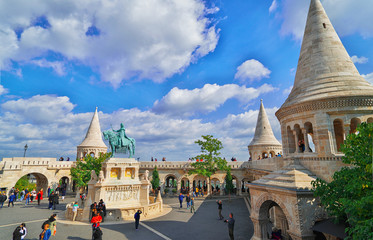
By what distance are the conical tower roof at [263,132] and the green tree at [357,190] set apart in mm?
23181

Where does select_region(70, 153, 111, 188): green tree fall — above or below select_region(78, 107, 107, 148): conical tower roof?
below

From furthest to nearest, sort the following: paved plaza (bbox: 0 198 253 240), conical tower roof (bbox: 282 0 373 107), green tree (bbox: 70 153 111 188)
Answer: green tree (bbox: 70 153 111 188), paved plaza (bbox: 0 198 253 240), conical tower roof (bbox: 282 0 373 107)

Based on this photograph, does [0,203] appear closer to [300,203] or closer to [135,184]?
[135,184]

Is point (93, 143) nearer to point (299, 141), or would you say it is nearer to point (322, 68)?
point (299, 141)

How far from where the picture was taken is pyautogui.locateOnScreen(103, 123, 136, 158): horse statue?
1719 cm

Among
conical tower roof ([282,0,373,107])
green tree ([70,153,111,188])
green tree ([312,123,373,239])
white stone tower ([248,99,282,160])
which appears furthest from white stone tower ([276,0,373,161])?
green tree ([70,153,111,188])

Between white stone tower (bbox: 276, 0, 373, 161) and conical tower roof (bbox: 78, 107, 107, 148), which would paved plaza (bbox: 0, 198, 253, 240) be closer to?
white stone tower (bbox: 276, 0, 373, 161)

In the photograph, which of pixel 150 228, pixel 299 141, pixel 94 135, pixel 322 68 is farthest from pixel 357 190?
pixel 94 135

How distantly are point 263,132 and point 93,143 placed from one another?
92.0ft

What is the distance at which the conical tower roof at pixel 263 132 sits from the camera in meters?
28.8

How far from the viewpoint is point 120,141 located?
17.5 meters

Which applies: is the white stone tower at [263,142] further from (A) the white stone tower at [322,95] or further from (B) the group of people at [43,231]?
(B) the group of people at [43,231]

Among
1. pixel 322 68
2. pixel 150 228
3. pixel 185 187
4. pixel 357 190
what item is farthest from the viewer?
pixel 185 187

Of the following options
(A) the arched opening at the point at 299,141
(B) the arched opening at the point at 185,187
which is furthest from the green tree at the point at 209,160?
(A) the arched opening at the point at 299,141
